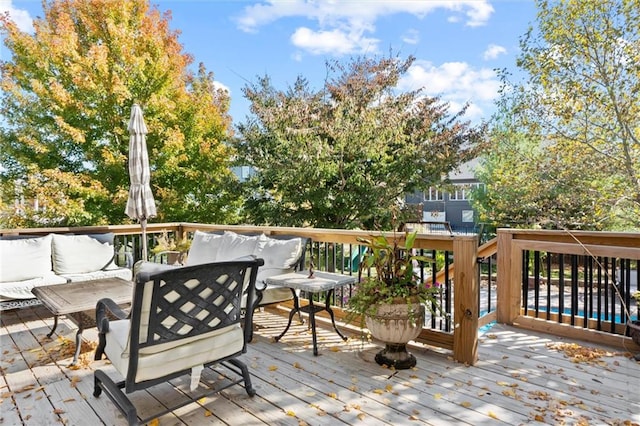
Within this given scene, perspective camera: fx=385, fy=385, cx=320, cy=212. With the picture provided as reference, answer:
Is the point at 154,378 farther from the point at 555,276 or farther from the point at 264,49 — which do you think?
the point at 555,276

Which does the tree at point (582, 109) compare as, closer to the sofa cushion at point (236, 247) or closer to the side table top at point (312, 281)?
the side table top at point (312, 281)

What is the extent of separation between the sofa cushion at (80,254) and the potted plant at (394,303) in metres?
3.35

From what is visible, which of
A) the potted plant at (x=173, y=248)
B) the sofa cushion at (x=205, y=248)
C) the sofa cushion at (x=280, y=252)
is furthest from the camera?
the potted plant at (x=173, y=248)

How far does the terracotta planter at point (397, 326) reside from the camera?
2.92m

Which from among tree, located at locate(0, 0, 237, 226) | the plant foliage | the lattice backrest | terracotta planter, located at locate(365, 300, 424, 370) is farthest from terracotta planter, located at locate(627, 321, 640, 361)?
tree, located at locate(0, 0, 237, 226)

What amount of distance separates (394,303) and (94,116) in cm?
795

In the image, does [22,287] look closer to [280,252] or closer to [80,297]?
[80,297]

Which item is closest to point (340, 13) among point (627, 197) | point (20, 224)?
point (627, 197)

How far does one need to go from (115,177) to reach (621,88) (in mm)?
10254

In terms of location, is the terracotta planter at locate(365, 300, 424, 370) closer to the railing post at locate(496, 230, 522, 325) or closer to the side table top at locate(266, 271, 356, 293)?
the side table top at locate(266, 271, 356, 293)

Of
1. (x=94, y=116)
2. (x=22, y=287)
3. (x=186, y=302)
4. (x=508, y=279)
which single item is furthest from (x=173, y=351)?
(x=94, y=116)

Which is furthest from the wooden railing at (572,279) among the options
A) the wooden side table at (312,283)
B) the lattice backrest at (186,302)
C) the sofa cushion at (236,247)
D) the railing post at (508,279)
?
the lattice backrest at (186,302)

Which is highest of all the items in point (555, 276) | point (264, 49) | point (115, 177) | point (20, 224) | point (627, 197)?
point (264, 49)

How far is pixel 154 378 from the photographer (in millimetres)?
2082
